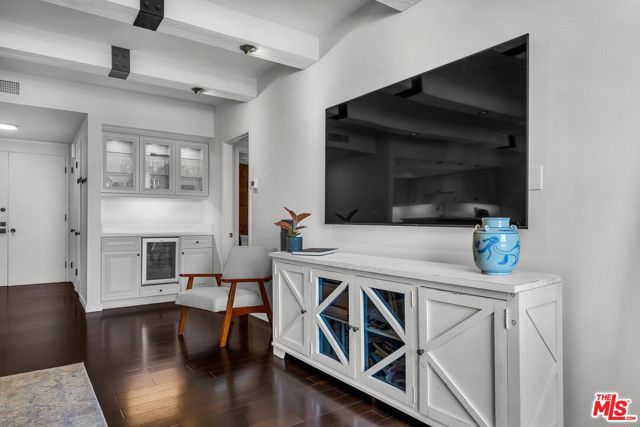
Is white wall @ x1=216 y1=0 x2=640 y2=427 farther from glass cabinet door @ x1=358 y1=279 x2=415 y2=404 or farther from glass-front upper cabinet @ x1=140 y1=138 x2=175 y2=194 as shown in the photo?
glass-front upper cabinet @ x1=140 y1=138 x2=175 y2=194

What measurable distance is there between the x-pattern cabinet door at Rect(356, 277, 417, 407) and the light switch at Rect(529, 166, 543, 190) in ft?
2.62

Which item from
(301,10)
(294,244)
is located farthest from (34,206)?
(301,10)

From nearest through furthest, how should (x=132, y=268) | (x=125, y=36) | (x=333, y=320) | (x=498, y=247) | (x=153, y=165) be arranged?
(x=498, y=247), (x=333, y=320), (x=125, y=36), (x=132, y=268), (x=153, y=165)

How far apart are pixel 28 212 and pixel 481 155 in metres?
7.01

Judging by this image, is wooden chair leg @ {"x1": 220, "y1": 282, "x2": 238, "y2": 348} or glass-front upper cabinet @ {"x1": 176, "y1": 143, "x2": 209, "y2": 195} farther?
glass-front upper cabinet @ {"x1": 176, "y1": 143, "x2": 209, "y2": 195}

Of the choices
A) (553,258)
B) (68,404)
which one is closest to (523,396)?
(553,258)

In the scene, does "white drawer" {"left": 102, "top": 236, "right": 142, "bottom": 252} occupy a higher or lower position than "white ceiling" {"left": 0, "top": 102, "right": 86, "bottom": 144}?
lower

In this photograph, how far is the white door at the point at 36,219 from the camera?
631 centimetres

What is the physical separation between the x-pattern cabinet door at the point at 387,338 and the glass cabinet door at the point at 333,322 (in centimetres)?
12

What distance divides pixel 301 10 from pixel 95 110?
307cm

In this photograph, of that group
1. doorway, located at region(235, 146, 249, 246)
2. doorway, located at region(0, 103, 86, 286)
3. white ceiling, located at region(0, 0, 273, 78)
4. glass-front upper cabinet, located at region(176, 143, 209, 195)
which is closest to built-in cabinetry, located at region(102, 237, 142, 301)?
glass-front upper cabinet, located at region(176, 143, 209, 195)

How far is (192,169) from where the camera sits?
556 cm

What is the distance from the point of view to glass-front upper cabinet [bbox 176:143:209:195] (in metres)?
5.44

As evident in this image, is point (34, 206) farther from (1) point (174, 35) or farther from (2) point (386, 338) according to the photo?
(2) point (386, 338)
